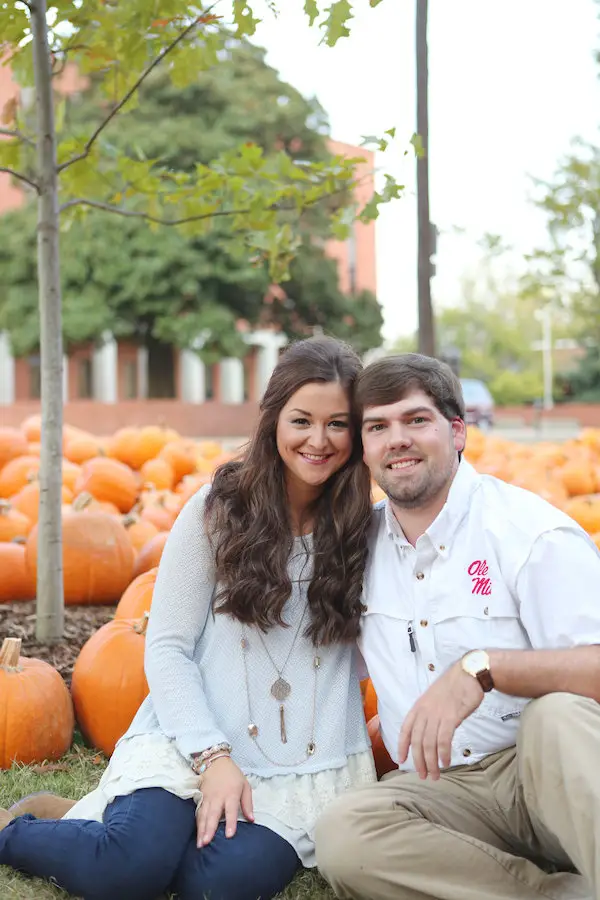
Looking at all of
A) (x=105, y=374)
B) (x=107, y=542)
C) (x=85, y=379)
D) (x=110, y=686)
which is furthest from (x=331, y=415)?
(x=85, y=379)

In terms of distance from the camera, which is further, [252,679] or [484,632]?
[252,679]

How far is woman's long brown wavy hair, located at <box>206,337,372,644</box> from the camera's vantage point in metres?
2.70

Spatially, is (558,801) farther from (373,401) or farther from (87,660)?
(87,660)

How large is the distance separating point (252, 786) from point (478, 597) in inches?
30.3

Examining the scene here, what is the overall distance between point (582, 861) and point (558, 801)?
121 mm

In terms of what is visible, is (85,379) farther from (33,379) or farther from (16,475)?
(16,475)

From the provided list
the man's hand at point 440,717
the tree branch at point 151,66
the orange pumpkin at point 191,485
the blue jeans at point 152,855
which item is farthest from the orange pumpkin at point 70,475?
the man's hand at point 440,717

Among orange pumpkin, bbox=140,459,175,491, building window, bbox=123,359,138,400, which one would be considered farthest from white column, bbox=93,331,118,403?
orange pumpkin, bbox=140,459,175,491

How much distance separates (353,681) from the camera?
282 centimetres

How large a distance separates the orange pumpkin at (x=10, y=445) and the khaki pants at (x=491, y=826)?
18.3 feet

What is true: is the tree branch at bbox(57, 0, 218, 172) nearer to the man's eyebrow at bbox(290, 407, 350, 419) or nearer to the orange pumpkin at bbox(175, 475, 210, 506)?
the man's eyebrow at bbox(290, 407, 350, 419)

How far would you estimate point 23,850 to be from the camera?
2541 mm

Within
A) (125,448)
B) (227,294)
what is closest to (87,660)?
(125,448)

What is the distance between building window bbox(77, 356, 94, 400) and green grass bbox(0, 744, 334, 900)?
27.4m
